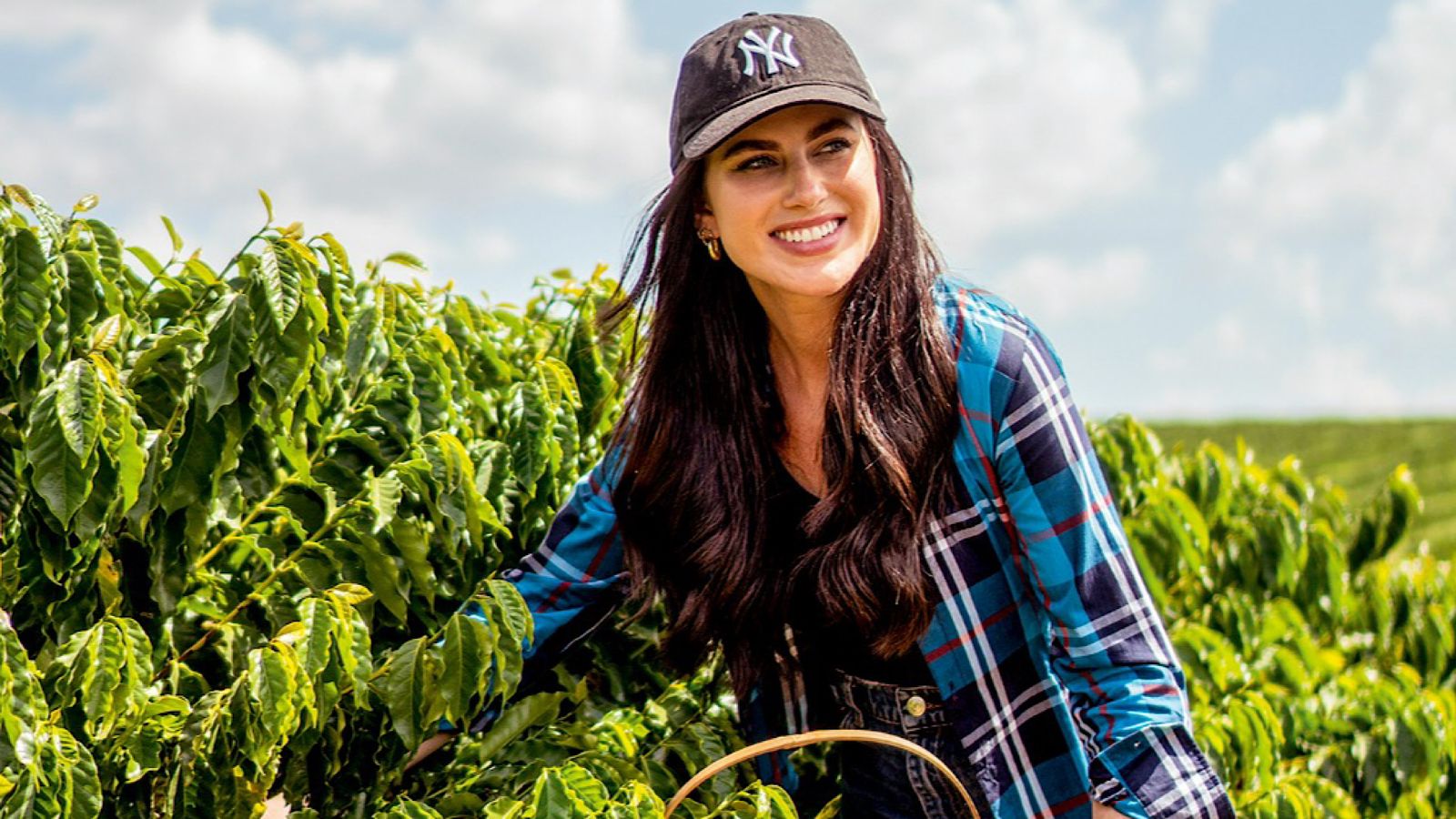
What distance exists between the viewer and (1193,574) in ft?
12.9

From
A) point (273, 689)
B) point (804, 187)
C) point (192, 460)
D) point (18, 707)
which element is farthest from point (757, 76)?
point (18, 707)

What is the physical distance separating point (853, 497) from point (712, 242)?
45 centimetres

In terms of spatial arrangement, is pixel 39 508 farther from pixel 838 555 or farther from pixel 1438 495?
pixel 1438 495

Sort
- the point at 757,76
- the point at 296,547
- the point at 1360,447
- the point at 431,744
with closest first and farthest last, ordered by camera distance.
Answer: the point at 757,76
the point at 431,744
the point at 296,547
the point at 1360,447

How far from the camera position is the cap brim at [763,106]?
2172 millimetres

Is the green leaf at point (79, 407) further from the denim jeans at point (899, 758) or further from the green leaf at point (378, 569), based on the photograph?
the denim jeans at point (899, 758)

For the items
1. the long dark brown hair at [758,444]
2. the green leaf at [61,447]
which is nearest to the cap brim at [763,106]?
the long dark brown hair at [758,444]

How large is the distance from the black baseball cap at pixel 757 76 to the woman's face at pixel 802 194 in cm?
5

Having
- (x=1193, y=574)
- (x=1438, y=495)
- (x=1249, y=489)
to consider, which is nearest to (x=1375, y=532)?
(x=1249, y=489)

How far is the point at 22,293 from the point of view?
209 cm

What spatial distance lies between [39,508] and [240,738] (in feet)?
1.31

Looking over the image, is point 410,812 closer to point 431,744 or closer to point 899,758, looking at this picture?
point 431,744

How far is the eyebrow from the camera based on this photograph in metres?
2.26

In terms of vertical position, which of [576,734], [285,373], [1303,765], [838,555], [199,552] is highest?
[285,373]
